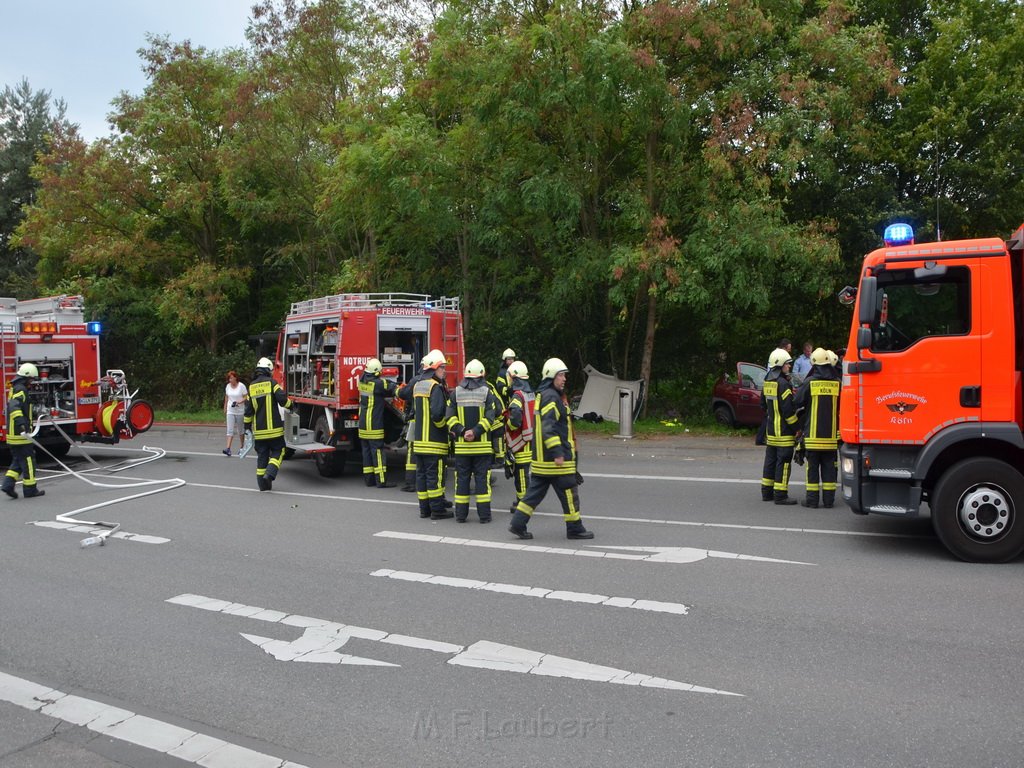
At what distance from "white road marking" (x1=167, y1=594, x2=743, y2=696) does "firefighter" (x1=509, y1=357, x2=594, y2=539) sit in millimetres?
2799

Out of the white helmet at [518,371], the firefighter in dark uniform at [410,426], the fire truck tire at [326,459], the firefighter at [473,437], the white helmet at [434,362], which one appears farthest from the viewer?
the fire truck tire at [326,459]

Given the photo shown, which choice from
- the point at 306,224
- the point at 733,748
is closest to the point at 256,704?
the point at 733,748

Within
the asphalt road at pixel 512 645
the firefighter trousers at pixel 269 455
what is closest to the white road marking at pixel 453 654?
the asphalt road at pixel 512 645

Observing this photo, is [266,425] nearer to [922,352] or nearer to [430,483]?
[430,483]

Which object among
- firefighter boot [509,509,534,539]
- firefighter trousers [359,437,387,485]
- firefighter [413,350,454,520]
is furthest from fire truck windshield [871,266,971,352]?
firefighter trousers [359,437,387,485]

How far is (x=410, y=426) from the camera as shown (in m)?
10.5

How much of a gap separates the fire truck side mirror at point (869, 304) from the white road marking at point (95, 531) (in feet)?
22.2

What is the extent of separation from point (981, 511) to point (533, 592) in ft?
11.7

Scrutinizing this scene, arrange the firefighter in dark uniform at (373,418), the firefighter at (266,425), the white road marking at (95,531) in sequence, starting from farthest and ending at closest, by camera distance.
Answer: the firefighter in dark uniform at (373,418) < the firefighter at (266,425) < the white road marking at (95,531)

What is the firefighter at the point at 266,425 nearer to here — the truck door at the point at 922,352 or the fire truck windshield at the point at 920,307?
the truck door at the point at 922,352

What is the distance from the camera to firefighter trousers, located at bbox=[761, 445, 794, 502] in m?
9.87

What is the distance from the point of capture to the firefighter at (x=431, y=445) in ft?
31.9

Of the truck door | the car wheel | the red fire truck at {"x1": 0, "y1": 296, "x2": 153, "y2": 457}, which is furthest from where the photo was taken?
the car wheel

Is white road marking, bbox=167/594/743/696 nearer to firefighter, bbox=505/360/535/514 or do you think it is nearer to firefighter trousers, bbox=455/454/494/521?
firefighter trousers, bbox=455/454/494/521
